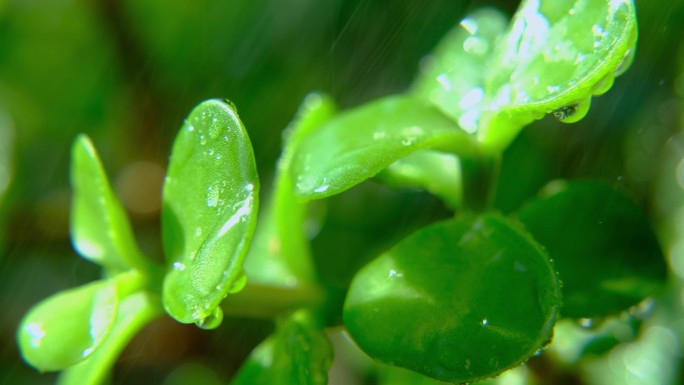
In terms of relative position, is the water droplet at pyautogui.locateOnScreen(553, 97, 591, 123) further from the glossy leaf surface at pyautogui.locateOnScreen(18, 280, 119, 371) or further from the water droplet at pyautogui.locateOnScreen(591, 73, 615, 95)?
the glossy leaf surface at pyautogui.locateOnScreen(18, 280, 119, 371)

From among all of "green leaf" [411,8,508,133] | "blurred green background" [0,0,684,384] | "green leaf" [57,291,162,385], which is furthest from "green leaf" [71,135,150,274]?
"blurred green background" [0,0,684,384]

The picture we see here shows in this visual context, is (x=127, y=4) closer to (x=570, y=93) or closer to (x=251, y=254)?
(x=251, y=254)

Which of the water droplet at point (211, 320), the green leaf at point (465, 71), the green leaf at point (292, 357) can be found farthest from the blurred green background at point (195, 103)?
the water droplet at point (211, 320)

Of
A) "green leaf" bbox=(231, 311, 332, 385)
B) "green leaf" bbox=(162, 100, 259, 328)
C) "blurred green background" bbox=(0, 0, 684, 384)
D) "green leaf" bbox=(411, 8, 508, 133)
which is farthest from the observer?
"blurred green background" bbox=(0, 0, 684, 384)

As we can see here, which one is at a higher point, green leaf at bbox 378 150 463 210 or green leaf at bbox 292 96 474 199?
green leaf at bbox 292 96 474 199

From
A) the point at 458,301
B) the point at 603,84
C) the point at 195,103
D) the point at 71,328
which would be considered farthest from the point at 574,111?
the point at 195,103

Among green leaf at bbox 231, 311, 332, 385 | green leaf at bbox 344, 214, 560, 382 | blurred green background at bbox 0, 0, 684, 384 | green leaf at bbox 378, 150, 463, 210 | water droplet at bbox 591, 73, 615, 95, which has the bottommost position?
blurred green background at bbox 0, 0, 684, 384
